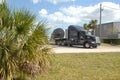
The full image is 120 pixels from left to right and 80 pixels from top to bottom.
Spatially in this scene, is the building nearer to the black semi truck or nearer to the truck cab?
the black semi truck

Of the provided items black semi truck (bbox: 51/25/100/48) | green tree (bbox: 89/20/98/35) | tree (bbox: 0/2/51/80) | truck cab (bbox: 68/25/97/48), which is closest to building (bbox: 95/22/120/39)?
green tree (bbox: 89/20/98/35)

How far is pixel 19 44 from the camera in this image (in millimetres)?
7402

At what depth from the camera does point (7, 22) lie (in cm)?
745

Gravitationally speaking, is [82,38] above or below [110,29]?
below

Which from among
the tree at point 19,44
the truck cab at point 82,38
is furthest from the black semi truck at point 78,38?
the tree at point 19,44

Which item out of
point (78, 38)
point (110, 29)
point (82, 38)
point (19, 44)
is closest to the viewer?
point (19, 44)

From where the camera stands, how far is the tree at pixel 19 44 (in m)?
7.19

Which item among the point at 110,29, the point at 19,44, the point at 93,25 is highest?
the point at 93,25

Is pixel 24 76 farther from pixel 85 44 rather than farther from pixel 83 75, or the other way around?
pixel 85 44

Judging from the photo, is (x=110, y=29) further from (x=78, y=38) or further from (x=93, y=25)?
(x=78, y=38)

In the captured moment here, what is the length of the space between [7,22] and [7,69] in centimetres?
137

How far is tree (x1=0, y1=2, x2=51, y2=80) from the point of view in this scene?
7.19 meters

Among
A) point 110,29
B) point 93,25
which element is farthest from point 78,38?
point 93,25

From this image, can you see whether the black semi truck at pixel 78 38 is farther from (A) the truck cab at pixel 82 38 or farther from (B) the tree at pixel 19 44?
(B) the tree at pixel 19 44
